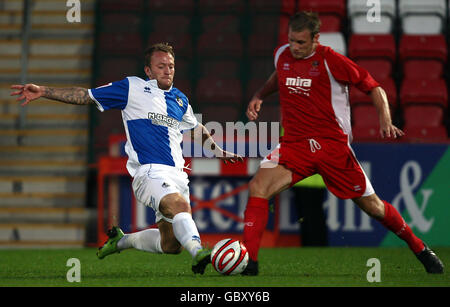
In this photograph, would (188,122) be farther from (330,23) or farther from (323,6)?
(323,6)

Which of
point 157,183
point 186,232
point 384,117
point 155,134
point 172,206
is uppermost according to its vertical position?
point 384,117

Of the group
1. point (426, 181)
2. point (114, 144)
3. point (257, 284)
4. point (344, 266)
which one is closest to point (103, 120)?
point (114, 144)

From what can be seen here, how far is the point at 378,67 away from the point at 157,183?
5716mm

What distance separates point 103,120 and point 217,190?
7.86 ft

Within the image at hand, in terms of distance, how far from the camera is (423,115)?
31.9 ft

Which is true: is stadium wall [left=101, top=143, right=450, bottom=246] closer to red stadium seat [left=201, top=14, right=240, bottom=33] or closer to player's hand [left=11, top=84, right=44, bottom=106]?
red stadium seat [left=201, top=14, right=240, bottom=33]

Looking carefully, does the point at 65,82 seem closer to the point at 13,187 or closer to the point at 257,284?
the point at 13,187

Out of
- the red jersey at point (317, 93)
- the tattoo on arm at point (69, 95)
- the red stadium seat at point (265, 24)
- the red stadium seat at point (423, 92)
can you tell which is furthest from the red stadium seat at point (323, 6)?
the tattoo on arm at point (69, 95)

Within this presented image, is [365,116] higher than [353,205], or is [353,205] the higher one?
[365,116]

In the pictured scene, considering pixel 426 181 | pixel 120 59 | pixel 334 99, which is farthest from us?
pixel 120 59

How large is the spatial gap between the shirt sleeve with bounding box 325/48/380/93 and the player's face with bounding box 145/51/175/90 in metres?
1.06

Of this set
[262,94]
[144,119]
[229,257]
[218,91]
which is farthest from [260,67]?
[229,257]

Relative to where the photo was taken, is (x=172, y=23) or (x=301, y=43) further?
(x=172, y=23)

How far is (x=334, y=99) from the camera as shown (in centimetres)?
520
